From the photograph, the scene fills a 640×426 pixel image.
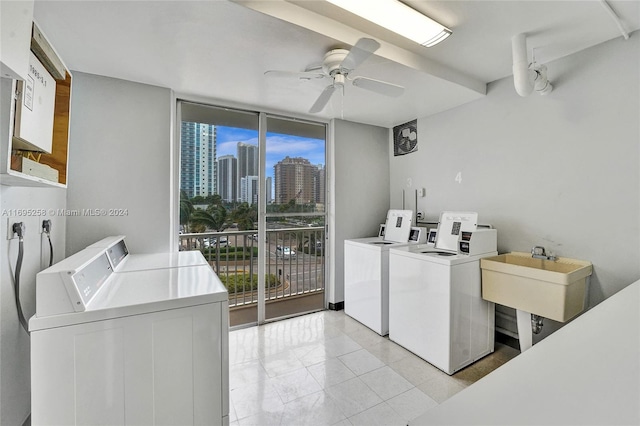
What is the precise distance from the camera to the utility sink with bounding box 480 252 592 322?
190 cm

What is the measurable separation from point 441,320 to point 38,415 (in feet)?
8.13

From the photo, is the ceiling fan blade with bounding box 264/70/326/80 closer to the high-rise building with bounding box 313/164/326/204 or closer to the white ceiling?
the white ceiling

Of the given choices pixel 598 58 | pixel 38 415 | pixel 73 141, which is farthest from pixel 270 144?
pixel 598 58

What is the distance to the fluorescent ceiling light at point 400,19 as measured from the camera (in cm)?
155

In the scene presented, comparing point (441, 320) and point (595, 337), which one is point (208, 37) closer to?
point (595, 337)

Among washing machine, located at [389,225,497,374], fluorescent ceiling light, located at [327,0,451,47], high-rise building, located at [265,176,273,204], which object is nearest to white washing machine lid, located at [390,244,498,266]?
washing machine, located at [389,225,497,374]

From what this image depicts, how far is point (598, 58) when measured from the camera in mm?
2053

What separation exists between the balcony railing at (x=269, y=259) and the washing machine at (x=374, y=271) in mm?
542

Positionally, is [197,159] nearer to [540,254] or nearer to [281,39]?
[281,39]

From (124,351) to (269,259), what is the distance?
218 centimetres

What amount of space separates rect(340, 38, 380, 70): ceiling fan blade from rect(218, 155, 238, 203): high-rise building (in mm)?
1760

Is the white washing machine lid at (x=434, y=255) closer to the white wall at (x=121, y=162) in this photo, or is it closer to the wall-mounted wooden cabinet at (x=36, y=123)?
the white wall at (x=121, y=162)

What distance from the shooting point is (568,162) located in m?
2.21

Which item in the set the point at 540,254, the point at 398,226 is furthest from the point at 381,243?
the point at 540,254
